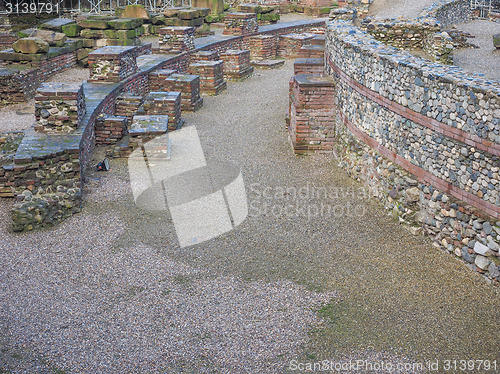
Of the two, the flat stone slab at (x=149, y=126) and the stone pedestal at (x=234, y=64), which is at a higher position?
the stone pedestal at (x=234, y=64)

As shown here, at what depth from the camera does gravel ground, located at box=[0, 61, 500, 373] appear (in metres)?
4.53

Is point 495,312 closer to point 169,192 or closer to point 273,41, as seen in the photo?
point 169,192

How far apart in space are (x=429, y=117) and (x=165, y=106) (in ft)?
17.3

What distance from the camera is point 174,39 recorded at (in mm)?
14164

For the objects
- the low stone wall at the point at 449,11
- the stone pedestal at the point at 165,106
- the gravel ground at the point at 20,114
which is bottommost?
the gravel ground at the point at 20,114

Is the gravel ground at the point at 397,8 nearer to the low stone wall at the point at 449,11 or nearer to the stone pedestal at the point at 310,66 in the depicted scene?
the low stone wall at the point at 449,11

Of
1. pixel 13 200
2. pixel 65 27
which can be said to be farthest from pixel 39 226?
pixel 65 27

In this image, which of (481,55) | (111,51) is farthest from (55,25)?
(481,55)

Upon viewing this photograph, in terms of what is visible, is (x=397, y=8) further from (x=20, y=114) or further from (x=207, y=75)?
(x=20, y=114)

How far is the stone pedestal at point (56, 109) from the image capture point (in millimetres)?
7758

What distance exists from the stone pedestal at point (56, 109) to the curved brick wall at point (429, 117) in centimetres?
391

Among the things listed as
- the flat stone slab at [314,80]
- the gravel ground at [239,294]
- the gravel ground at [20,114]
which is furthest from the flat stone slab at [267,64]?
the gravel ground at [239,294]

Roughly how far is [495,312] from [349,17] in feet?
36.1

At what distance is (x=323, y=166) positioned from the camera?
27.9 ft
